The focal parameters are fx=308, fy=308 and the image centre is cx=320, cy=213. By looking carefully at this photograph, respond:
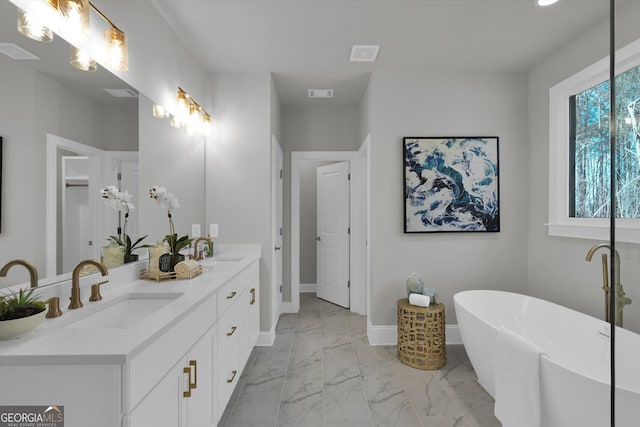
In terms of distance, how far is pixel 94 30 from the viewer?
151 centimetres

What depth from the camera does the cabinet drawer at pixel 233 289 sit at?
174 cm

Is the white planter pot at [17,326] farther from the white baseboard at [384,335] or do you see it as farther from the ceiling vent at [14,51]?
the white baseboard at [384,335]

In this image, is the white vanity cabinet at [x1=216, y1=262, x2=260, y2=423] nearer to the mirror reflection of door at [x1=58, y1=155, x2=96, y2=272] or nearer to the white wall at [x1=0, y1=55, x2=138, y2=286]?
the mirror reflection of door at [x1=58, y1=155, x2=96, y2=272]

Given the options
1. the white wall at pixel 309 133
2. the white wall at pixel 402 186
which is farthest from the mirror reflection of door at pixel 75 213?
the white wall at pixel 309 133

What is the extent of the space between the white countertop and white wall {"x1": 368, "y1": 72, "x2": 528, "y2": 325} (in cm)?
184

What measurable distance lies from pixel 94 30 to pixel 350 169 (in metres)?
2.90

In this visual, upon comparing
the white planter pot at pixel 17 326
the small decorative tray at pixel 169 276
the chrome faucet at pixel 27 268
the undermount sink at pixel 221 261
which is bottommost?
the undermount sink at pixel 221 261

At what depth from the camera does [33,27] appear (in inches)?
46.4

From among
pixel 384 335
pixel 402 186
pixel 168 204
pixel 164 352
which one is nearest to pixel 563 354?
pixel 384 335

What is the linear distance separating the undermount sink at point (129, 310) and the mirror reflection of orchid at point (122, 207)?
367 mm

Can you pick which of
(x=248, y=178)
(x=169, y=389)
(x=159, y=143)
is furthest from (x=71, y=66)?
(x=248, y=178)

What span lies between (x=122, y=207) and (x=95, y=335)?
0.90 metres

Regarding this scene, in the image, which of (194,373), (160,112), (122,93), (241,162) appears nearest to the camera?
(194,373)

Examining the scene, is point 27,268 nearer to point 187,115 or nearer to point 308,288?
point 187,115
